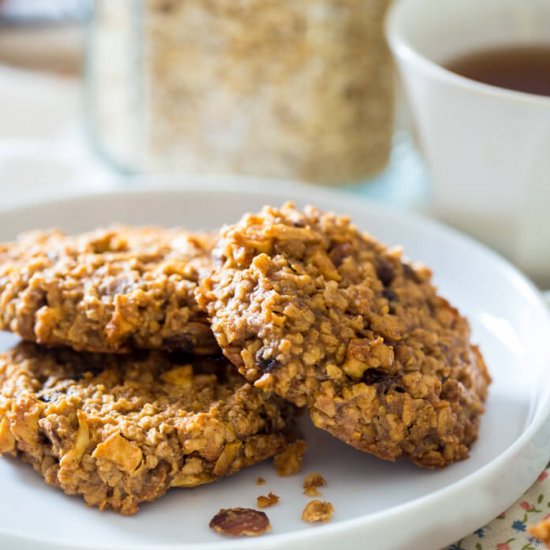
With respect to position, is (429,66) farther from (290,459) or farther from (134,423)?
(134,423)

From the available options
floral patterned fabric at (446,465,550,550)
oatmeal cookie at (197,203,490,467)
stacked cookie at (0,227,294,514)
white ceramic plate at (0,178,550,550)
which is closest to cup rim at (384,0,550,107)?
white ceramic plate at (0,178,550,550)

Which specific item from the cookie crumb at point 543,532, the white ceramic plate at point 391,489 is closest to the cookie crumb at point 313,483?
the white ceramic plate at point 391,489

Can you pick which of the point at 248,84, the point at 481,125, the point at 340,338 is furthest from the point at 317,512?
the point at 248,84

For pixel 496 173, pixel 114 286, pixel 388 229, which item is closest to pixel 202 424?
pixel 114 286

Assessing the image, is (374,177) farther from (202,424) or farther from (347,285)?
(202,424)

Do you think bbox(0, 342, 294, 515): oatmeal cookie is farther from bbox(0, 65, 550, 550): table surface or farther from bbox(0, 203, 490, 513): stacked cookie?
bbox(0, 65, 550, 550): table surface
